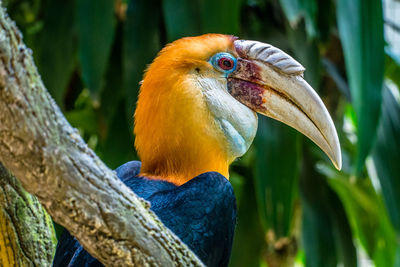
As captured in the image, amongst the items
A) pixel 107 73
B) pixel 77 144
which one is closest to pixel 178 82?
pixel 77 144

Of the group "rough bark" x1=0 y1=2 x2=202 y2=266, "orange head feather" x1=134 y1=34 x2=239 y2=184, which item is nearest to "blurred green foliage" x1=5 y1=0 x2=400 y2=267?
"orange head feather" x1=134 y1=34 x2=239 y2=184

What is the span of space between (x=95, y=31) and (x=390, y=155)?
6.82ft

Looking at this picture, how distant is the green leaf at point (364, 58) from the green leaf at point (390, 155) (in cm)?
64

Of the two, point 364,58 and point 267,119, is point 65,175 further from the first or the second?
point 267,119

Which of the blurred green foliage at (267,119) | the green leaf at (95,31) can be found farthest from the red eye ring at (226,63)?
the green leaf at (95,31)

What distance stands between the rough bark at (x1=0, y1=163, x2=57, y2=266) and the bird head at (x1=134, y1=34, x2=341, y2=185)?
435mm

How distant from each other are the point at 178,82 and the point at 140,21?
1.93 m

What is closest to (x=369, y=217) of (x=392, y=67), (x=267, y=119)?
(x=392, y=67)

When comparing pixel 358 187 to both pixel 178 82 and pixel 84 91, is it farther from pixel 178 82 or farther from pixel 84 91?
pixel 178 82

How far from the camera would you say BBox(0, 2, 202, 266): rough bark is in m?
1.05

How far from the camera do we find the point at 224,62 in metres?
2.16

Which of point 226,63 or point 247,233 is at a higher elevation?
point 226,63

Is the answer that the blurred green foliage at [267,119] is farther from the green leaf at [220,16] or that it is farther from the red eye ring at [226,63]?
the red eye ring at [226,63]

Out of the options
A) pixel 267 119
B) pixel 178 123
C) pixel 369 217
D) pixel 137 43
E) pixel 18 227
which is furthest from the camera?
pixel 369 217
